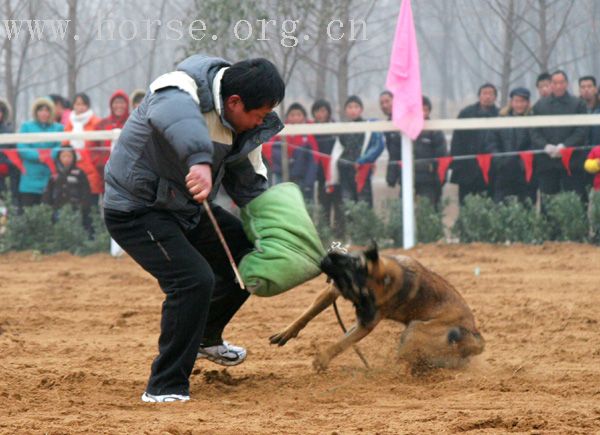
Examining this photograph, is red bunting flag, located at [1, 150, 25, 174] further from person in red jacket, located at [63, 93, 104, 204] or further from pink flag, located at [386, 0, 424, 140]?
pink flag, located at [386, 0, 424, 140]

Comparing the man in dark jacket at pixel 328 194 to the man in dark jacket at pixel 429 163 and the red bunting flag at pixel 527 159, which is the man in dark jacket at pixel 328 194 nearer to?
the man in dark jacket at pixel 429 163

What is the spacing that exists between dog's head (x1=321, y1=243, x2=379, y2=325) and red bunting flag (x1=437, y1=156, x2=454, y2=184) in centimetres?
675

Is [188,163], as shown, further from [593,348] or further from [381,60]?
[381,60]

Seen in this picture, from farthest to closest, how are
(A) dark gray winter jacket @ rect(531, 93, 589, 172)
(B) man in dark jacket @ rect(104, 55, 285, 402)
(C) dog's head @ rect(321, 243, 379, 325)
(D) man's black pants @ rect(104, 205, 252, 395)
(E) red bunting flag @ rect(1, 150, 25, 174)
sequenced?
(E) red bunting flag @ rect(1, 150, 25, 174), (A) dark gray winter jacket @ rect(531, 93, 589, 172), (C) dog's head @ rect(321, 243, 379, 325), (D) man's black pants @ rect(104, 205, 252, 395), (B) man in dark jacket @ rect(104, 55, 285, 402)

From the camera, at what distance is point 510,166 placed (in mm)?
12797

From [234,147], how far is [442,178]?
24.4 ft

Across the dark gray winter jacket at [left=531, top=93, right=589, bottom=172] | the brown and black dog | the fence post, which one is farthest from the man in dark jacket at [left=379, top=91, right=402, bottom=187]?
the brown and black dog

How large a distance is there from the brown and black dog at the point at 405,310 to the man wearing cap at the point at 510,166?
6.27 meters

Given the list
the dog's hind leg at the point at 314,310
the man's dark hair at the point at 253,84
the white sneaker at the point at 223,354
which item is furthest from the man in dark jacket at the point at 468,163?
the man's dark hair at the point at 253,84

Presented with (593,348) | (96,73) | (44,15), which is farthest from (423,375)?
(96,73)

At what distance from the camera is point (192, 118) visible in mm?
5113

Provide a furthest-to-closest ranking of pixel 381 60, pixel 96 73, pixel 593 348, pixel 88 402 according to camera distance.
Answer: pixel 96 73 < pixel 381 60 < pixel 593 348 < pixel 88 402

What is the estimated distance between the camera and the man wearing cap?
1272 centimetres

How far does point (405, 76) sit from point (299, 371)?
709cm
